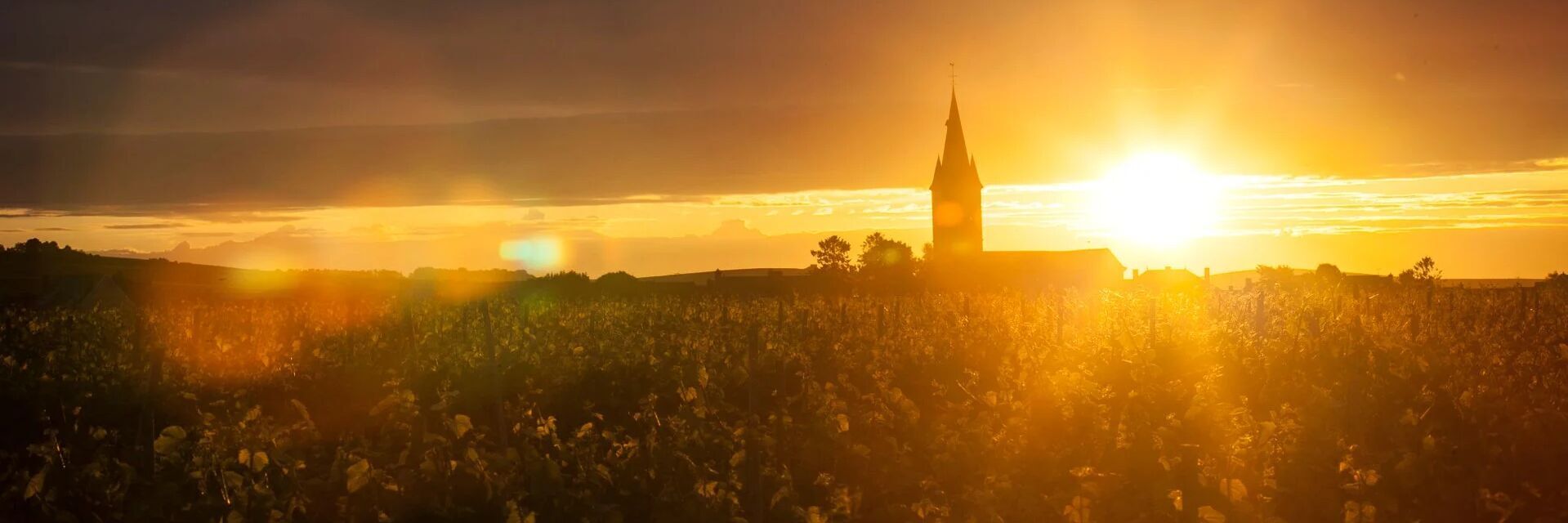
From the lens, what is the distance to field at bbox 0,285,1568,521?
6.14m

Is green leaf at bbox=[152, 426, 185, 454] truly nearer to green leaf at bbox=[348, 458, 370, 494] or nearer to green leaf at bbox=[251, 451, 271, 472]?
green leaf at bbox=[251, 451, 271, 472]

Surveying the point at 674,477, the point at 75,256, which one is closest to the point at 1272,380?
the point at 674,477

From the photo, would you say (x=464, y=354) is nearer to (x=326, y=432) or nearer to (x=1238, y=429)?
(x=326, y=432)

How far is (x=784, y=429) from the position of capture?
28.7 feet

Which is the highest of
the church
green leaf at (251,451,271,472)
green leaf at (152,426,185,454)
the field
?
the church

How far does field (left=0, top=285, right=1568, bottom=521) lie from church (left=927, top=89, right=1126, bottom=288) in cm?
6605

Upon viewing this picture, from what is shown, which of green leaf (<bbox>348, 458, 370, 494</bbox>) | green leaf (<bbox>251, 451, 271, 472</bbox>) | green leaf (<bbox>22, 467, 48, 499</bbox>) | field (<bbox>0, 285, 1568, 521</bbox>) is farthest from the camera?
field (<bbox>0, 285, 1568, 521</bbox>)

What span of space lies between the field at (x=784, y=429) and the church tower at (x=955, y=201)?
69.4 meters

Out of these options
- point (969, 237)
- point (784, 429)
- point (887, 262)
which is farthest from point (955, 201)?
point (784, 429)

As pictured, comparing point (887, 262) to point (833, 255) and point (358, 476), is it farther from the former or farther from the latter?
point (358, 476)

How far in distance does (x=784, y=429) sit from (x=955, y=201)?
263 feet

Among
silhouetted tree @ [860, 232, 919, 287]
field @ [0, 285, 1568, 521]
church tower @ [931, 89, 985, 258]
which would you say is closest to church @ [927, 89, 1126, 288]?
church tower @ [931, 89, 985, 258]

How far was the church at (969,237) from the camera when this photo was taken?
275ft

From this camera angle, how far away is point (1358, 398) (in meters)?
9.75
